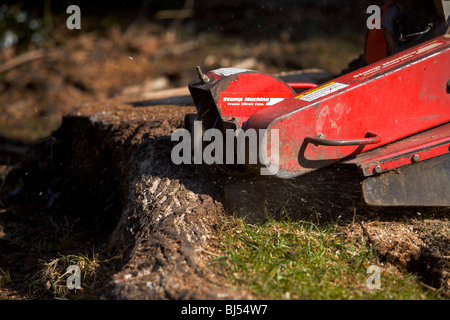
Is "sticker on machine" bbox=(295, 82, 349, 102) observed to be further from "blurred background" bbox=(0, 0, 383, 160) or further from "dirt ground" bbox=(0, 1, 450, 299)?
"blurred background" bbox=(0, 0, 383, 160)

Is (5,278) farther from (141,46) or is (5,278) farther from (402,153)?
(141,46)

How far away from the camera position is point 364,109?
105 inches

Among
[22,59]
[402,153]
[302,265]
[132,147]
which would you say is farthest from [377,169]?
[22,59]

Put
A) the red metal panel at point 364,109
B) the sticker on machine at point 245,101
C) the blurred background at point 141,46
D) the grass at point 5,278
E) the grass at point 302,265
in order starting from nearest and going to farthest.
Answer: the grass at point 302,265, the red metal panel at point 364,109, the sticker on machine at point 245,101, the grass at point 5,278, the blurred background at point 141,46

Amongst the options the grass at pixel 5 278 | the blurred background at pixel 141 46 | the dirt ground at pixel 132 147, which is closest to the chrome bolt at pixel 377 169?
the dirt ground at pixel 132 147

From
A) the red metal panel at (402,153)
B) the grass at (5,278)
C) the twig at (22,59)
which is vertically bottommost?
the grass at (5,278)

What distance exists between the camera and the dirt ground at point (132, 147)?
8.69 feet

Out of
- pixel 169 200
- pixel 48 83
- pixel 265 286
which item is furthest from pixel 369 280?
pixel 48 83

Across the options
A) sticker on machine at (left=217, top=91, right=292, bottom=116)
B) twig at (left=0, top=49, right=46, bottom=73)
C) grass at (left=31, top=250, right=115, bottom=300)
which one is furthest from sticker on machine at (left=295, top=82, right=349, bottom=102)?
twig at (left=0, top=49, right=46, bottom=73)

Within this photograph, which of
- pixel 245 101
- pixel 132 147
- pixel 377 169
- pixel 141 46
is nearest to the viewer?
pixel 377 169

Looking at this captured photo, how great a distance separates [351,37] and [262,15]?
159 centimetres

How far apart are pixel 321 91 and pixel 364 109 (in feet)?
Answer: 0.79

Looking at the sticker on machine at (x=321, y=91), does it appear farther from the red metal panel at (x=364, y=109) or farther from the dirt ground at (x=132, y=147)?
the dirt ground at (x=132, y=147)

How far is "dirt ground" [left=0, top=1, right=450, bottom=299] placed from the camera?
2.65 metres
